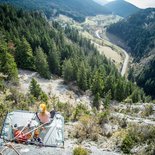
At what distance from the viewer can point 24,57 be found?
81.7 m

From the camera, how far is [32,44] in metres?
96.3

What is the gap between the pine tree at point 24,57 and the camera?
81.4m

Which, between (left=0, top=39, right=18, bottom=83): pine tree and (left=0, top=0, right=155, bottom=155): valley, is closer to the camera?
(left=0, top=0, right=155, bottom=155): valley

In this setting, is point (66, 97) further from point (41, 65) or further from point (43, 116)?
point (43, 116)

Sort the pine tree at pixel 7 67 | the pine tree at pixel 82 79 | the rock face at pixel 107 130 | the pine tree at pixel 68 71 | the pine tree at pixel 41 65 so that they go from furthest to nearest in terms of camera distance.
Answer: the pine tree at pixel 68 71, the pine tree at pixel 41 65, the pine tree at pixel 82 79, the pine tree at pixel 7 67, the rock face at pixel 107 130

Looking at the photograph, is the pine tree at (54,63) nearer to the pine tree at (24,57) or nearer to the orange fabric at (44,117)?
the pine tree at (24,57)

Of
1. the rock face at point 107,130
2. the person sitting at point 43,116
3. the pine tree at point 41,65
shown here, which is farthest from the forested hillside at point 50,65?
the person sitting at point 43,116

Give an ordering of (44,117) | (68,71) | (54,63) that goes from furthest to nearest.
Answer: (54,63) < (68,71) < (44,117)

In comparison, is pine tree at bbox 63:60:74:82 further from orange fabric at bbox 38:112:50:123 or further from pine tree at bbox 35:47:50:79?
orange fabric at bbox 38:112:50:123

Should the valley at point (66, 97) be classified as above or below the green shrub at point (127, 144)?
below

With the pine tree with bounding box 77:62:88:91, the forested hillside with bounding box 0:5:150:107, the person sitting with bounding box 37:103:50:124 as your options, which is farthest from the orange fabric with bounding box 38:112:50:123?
the pine tree with bounding box 77:62:88:91

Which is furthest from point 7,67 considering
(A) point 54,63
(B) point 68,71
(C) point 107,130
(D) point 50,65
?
(C) point 107,130

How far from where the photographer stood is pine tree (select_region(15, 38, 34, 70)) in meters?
81.4

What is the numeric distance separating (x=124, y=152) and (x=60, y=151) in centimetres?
478
